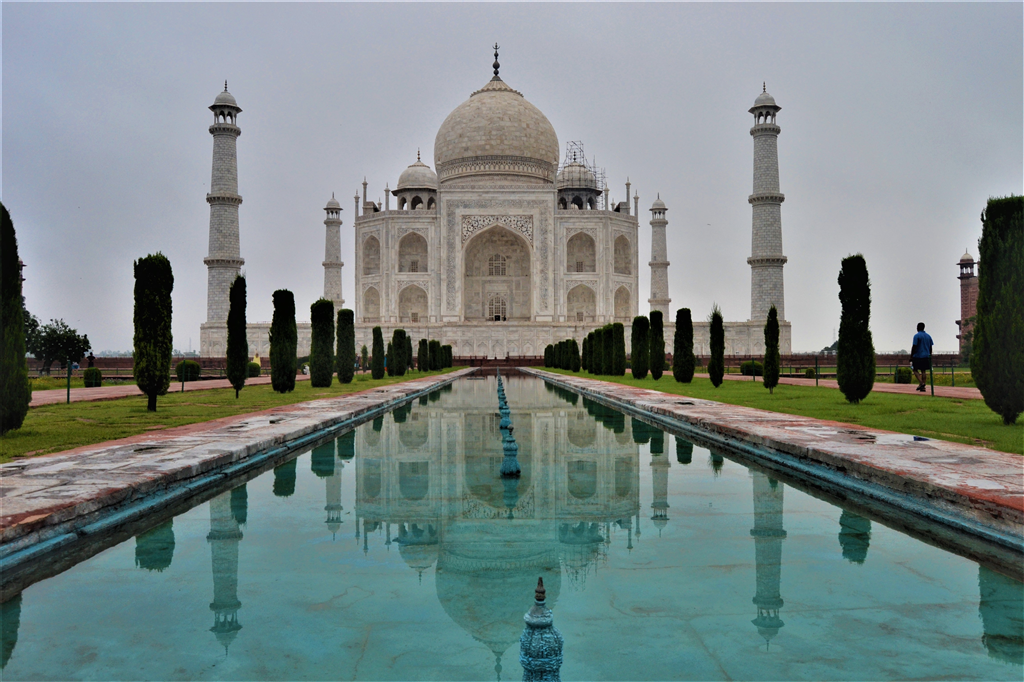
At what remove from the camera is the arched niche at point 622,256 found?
108 feet

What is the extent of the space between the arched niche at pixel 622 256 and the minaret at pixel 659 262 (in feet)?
4.11

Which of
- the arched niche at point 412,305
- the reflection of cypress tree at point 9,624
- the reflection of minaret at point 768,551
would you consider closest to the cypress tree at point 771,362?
the reflection of minaret at point 768,551

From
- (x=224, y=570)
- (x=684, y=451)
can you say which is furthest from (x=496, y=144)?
(x=224, y=570)

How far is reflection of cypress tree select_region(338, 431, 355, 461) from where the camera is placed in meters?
4.75

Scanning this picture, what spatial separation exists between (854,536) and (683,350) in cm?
1131

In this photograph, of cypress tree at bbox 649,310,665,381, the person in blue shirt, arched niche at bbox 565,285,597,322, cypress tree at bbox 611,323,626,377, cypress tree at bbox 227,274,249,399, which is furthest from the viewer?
arched niche at bbox 565,285,597,322

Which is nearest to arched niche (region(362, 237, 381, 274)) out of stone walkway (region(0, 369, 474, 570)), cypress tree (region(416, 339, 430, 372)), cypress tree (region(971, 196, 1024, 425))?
cypress tree (region(416, 339, 430, 372))

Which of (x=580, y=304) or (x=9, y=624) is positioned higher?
(x=580, y=304)

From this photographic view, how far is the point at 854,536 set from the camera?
265cm

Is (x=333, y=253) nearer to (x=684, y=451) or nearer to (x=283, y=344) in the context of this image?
(x=283, y=344)

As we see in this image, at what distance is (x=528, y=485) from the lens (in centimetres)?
356

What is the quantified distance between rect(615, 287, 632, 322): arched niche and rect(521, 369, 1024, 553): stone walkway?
26328 mm

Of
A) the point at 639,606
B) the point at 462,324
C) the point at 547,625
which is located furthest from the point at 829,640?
the point at 462,324

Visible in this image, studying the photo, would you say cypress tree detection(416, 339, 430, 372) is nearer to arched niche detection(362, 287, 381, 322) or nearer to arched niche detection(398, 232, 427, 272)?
arched niche detection(362, 287, 381, 322)
